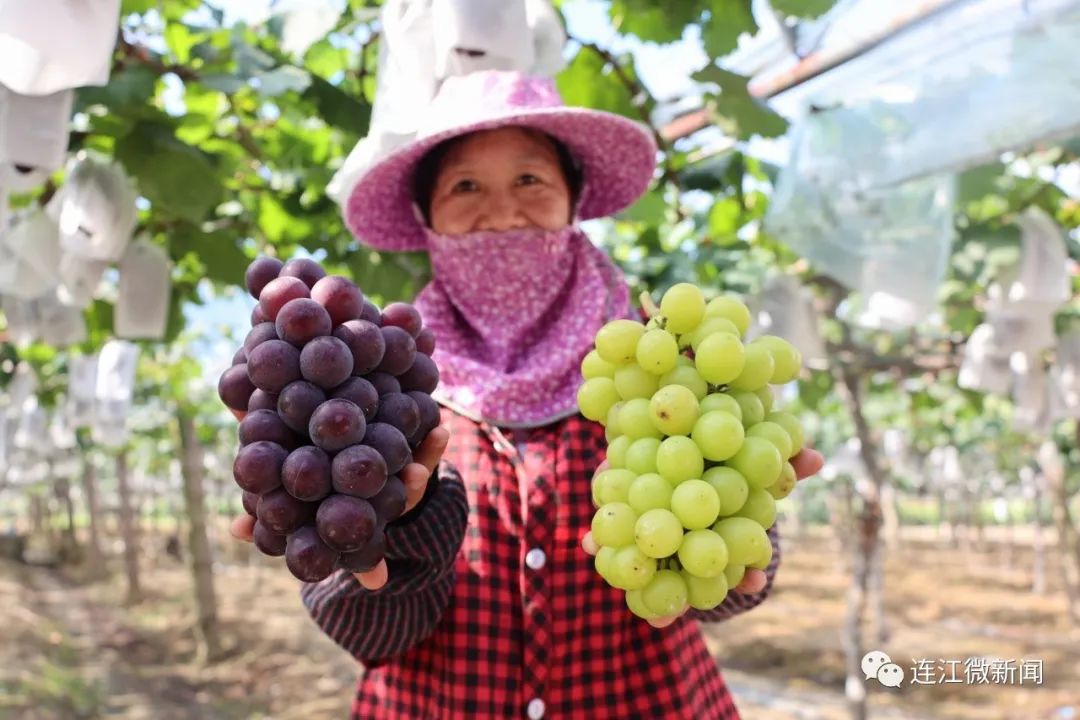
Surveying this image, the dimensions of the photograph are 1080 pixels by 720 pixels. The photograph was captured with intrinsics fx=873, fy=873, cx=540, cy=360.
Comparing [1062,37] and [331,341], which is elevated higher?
[1062,37]

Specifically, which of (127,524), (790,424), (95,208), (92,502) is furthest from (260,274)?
(92,502)

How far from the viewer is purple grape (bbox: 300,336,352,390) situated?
2.60ft

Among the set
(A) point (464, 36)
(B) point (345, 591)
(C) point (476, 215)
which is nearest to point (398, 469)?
(B) point (345, 591)

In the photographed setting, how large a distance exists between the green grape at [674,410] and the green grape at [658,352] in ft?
0.09

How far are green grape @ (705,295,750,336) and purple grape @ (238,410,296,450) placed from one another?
48 centimetres

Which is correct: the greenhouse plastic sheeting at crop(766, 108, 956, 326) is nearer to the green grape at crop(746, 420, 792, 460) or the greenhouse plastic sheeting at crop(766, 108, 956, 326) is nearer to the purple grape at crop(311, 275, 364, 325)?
the green grape at crop(746, 420, 792, 460)

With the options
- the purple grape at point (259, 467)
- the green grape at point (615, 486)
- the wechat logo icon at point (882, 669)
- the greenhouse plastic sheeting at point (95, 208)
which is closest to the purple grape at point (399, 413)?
the purple grape at point (259, 467)

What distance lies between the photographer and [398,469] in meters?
0.82

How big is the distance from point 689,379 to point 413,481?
1.02 feet

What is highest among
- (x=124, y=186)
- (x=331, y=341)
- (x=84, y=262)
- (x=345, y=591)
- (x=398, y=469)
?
(x=124, y=186)

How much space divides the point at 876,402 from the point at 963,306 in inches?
310

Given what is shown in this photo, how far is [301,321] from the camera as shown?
0.80 meters

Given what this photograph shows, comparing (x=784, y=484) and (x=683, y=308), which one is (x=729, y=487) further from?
(x=683, y=308)

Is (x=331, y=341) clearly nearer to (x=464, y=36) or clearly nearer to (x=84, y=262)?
(x=464, y=36)
